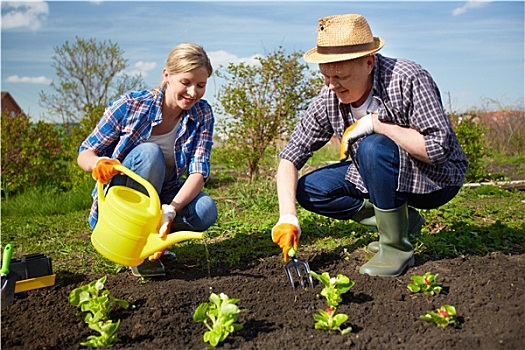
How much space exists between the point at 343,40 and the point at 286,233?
919mm

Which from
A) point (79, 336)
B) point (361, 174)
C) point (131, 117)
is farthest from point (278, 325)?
point (131, 117)

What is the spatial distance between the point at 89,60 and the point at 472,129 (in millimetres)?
7866

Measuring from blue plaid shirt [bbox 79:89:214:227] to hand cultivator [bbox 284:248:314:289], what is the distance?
72 centimetres

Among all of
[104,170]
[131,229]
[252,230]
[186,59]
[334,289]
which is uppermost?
[186,59]

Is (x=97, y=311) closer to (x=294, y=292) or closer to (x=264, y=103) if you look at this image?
(x=294, y=292)

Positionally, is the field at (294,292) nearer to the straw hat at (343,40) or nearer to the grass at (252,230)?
the grass at (252,230)

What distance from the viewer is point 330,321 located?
81.7 inches

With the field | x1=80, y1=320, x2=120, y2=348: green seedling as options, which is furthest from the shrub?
x1=80, y1=320, x2=120, y2=348: green seedling

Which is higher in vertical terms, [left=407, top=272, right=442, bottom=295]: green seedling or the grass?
[left=407, top=272, right=442, bottom=295]: green seedling

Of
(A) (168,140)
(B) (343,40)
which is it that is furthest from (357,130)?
(A) (168,140)

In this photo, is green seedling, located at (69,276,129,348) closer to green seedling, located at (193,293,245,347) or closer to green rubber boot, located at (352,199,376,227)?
green seedling, located at (193,293,245,347)

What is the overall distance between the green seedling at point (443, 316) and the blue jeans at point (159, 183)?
1.38 metres

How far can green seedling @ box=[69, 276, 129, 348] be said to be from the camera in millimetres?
2035

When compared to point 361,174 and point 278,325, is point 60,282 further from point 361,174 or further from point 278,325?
point 361,174
